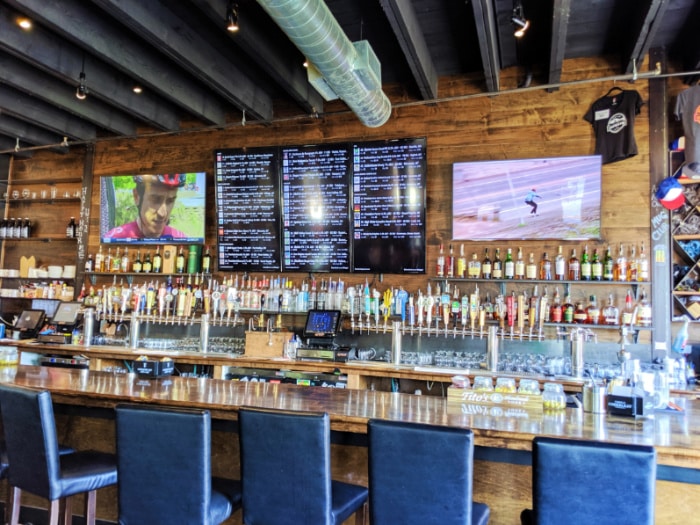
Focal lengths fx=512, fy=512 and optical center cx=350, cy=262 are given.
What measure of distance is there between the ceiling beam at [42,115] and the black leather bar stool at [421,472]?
4.97 m

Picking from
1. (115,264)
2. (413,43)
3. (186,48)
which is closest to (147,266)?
(115,264)

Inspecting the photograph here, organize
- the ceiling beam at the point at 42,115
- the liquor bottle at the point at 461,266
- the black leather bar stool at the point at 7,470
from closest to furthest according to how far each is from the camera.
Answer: the black leather bar stool at the point at 7,470 < the liquor bottle at the point at 461,266 < the ceiling beam at the point at 42,115

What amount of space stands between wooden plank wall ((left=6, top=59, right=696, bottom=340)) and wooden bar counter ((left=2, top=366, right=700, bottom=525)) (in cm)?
202

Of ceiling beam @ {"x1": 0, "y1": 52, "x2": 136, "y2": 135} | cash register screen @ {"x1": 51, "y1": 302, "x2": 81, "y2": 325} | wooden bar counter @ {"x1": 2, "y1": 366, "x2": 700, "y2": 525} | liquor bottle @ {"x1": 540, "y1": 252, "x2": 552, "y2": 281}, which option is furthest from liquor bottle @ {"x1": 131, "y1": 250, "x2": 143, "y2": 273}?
liquor bottle @ {"x1": 540, "y1": 252, "x2": 552, "y2": 281}

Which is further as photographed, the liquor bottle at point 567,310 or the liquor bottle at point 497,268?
the liquor bottle at point 497,268

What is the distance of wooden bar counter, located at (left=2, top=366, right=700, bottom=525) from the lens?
72.6 inches

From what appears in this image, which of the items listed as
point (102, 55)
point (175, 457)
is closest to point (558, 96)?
point (102, 55)

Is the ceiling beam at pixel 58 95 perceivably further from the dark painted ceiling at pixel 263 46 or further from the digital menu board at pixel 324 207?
the digital menu board at pixel 324 207

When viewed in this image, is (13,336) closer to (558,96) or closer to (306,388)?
(306,388)

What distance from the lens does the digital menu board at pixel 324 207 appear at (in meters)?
4.62

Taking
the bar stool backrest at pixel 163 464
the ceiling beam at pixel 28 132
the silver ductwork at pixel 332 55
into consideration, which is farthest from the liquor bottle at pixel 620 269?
the ceiling beam at pixel 28 132

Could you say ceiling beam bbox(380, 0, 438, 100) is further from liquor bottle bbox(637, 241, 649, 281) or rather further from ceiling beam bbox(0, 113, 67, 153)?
ceiling beam bbox(0, 113, 67, 153)

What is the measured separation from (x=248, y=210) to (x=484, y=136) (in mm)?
2358

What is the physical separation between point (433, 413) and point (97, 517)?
76.5 inches
